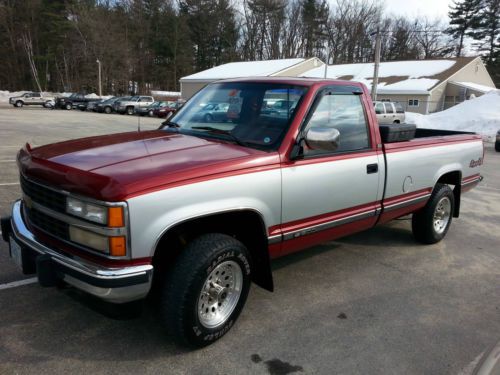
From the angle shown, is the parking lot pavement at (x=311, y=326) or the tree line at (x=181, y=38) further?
the tree line at (x=181, y=38)

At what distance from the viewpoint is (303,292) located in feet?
13.0

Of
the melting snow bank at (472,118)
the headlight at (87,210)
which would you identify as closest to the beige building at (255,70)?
the melting snow bank at (472,118)

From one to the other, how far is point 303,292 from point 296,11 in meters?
70.4

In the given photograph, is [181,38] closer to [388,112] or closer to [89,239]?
[388,112]

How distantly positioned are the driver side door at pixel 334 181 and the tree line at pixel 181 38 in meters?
60.4

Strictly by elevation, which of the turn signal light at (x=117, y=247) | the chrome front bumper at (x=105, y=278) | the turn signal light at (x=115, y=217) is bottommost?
the chrome front bumper at (x=105, y=278)

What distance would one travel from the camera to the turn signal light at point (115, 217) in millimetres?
2426

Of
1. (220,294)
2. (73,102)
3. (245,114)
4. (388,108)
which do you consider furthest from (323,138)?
(73,102)

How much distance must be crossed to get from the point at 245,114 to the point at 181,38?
6667 centimetres

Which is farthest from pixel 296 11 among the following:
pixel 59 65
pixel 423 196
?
pixel 423 196

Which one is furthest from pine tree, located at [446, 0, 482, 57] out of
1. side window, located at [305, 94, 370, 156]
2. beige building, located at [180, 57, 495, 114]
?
side window, located at [305, 94, 370, 156]

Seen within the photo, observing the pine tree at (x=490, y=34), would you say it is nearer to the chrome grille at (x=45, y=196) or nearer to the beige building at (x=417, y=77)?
the beige building at (x=417, y=77)

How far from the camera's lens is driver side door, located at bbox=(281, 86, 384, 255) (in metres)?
3.41

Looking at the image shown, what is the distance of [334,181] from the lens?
3686 millimetres
